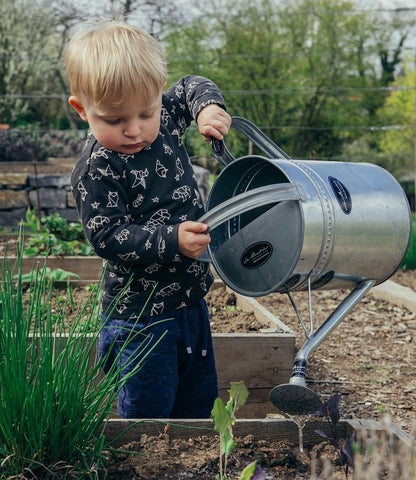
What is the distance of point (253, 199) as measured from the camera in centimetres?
Result: 151

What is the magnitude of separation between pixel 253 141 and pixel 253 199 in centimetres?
45

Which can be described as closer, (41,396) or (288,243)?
(41,396)

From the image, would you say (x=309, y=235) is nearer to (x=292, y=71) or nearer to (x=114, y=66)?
(x=114, y=66)

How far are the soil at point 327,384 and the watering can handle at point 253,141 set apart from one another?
0.70 m

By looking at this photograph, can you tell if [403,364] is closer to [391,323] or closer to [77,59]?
[391,323]

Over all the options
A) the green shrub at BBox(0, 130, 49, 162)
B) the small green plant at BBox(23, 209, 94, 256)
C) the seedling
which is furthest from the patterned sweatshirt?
the green shrub at BBox(0, 130, 49, 162)

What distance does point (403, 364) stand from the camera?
3342 mm

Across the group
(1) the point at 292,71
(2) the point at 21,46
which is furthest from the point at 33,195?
(1) the point at 292,71

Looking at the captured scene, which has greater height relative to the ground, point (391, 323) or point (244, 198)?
point (244, 198)

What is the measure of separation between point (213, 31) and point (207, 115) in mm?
17213

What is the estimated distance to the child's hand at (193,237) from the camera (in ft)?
5.44

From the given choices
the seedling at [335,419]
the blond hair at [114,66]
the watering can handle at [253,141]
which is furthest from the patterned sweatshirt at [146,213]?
the seedling at [335,419]

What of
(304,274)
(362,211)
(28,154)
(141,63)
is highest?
(141,63)

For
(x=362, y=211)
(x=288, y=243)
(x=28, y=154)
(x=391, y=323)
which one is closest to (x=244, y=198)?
(x=288, y=243)
